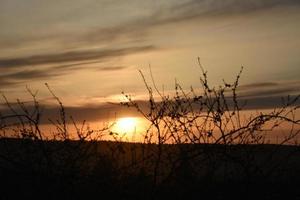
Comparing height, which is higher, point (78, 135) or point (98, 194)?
point (78, 135)

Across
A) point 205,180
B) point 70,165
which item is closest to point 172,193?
point 205,180

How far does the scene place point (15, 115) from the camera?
7.69 m

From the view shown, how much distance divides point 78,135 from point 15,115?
94 centimetres

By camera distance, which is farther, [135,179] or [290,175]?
[290,175]

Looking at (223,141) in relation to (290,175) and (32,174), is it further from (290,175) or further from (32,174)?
(32,174)

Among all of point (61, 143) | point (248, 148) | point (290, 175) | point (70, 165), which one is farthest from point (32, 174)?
point (290, 175)

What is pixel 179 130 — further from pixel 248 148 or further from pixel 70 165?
pixel 70 165

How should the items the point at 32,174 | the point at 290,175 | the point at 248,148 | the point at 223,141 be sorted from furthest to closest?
1. the point at 290,175
2. the point at 248,148
3. the point at 223,141
4. the point at 32,174

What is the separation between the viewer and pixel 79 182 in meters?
7.58

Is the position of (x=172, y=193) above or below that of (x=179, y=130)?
below

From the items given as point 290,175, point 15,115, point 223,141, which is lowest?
point 290,175

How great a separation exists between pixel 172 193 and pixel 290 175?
269 centimetres

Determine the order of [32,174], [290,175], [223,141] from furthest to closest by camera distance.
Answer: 1. [290,175]
2. [223,141]
3. [32,174]

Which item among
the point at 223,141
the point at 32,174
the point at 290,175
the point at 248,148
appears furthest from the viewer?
the point at 290,175
